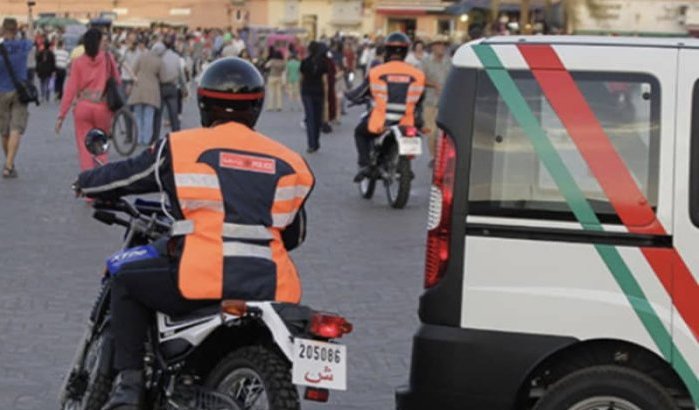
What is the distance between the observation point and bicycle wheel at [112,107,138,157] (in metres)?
20.5

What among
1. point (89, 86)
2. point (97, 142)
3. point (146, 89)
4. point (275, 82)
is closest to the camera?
point (97, 142)

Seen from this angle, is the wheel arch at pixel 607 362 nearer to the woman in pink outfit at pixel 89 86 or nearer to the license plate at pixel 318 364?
the license plate at pixel 318 364

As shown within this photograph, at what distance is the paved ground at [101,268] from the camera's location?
806 cm

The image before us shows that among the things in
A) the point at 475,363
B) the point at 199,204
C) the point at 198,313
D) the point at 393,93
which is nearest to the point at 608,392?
the point at 475,363

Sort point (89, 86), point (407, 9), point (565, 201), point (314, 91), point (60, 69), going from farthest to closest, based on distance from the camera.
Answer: point (407, 9) < point (60, 69) < point (314, 91) < point (89, 86) < point (565, 201)

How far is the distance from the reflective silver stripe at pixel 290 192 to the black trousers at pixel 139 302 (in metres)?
0.42

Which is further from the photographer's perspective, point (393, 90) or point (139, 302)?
point (393, 90)

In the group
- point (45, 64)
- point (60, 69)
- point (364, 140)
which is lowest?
point (60, 69)

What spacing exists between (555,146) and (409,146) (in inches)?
378

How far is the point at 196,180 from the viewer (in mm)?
5598

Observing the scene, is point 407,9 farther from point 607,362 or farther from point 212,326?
point 212,326

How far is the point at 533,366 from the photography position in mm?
5680

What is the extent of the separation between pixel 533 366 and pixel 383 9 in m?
82.5

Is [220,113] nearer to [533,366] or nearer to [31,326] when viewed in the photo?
[533,366]
